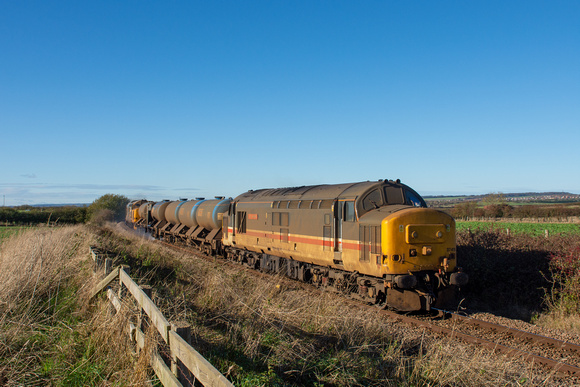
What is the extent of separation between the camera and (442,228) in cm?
1059

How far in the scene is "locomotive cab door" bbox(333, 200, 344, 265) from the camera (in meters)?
11.9

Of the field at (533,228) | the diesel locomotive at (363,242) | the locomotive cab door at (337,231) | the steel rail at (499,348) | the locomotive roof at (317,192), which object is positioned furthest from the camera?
the field at (533,228)

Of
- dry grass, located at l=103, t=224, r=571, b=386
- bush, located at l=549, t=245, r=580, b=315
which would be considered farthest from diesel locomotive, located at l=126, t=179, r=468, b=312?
bush, located at l=549, t=245, r=580, b=315

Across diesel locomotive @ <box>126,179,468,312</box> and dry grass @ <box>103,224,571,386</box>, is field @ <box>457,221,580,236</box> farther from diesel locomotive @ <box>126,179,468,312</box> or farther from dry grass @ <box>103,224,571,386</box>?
dry grass @ <box>103,224,571,386</box>

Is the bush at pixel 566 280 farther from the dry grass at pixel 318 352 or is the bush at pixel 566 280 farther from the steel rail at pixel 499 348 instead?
the dry grass at pixel 318 352

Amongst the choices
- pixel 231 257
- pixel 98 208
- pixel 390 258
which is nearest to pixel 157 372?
pixel 390 258

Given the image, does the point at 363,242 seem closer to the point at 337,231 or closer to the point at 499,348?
the point at 337,231

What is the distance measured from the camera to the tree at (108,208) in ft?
167

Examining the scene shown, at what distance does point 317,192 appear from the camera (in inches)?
534

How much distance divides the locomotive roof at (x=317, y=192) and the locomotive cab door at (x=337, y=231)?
0.30m

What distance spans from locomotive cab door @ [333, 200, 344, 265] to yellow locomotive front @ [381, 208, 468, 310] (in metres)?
1.88

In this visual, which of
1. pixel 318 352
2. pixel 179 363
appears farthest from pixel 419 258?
pixel 179 363

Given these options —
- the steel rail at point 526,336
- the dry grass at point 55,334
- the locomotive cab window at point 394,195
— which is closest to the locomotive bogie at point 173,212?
the dry grass at point 55,334

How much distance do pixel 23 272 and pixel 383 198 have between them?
8.84 m
